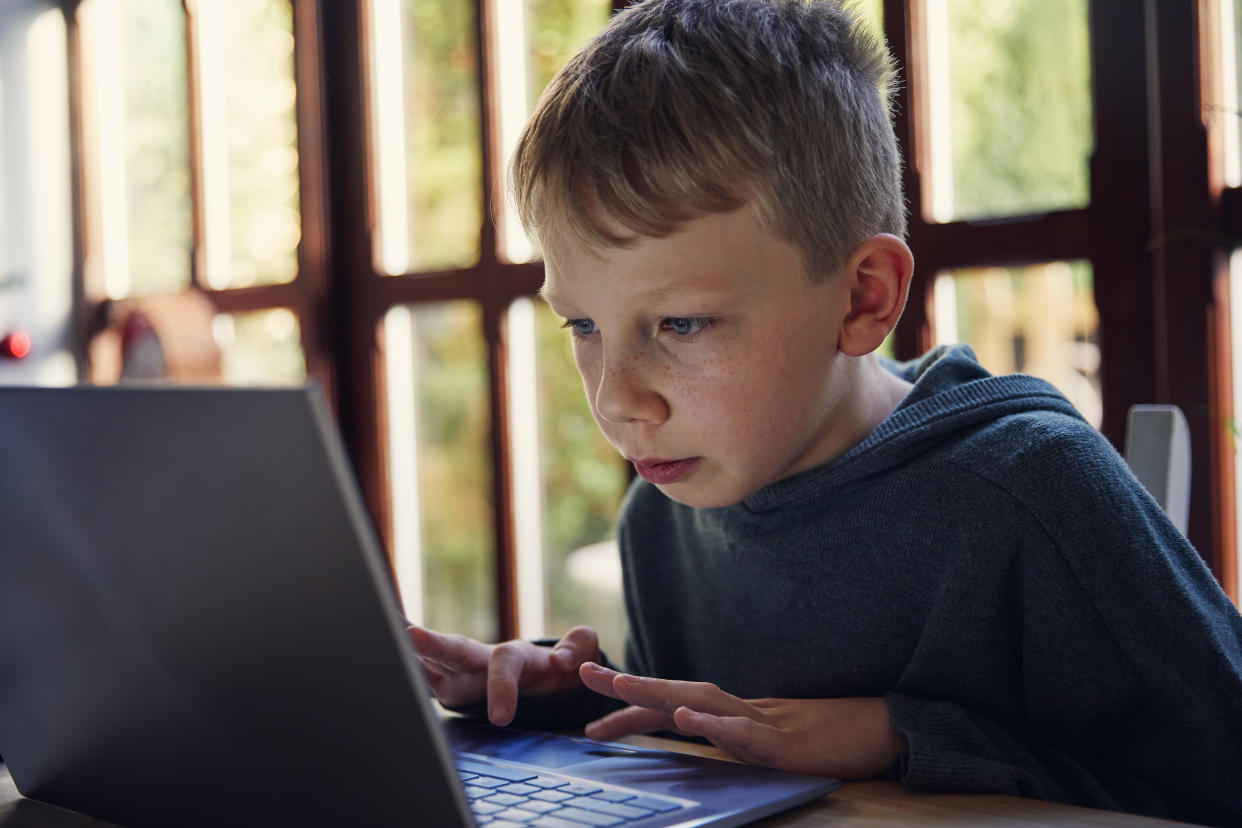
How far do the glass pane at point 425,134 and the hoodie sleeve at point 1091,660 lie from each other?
1618mm

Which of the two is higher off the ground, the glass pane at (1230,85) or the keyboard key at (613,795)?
the glass pane at (1230,85)

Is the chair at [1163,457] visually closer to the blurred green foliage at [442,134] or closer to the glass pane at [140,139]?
the blurred green foliage at [442,134]

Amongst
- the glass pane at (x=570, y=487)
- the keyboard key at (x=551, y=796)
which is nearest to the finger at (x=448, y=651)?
the keyboard key at (x=551, y=796)

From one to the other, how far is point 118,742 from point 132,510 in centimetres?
16

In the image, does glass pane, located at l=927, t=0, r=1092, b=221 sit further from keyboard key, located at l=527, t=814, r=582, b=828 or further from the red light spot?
the red light spot

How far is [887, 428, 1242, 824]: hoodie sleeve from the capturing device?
733 mm

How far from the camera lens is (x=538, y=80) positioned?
2195 millimetres

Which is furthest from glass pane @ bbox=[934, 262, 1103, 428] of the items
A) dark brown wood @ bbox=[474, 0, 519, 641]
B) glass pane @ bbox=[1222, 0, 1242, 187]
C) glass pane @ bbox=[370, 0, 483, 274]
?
glass pane @ bbox=[370, 0, 483, 274]

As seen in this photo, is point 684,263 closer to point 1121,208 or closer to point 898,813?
point 898,813

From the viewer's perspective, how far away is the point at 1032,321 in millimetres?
1596

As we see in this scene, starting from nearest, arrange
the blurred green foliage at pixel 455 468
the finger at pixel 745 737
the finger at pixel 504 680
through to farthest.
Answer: the finger at pixel 745 737
the finger at pixel 504 680
the blurred green foliage at pixel 455 468

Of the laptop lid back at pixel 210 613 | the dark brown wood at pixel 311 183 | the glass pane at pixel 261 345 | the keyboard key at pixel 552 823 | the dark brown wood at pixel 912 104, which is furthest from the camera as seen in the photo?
the glass pane at pixel 261 345

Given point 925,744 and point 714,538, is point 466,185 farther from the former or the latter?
point 925,744

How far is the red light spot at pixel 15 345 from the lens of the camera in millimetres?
2688
